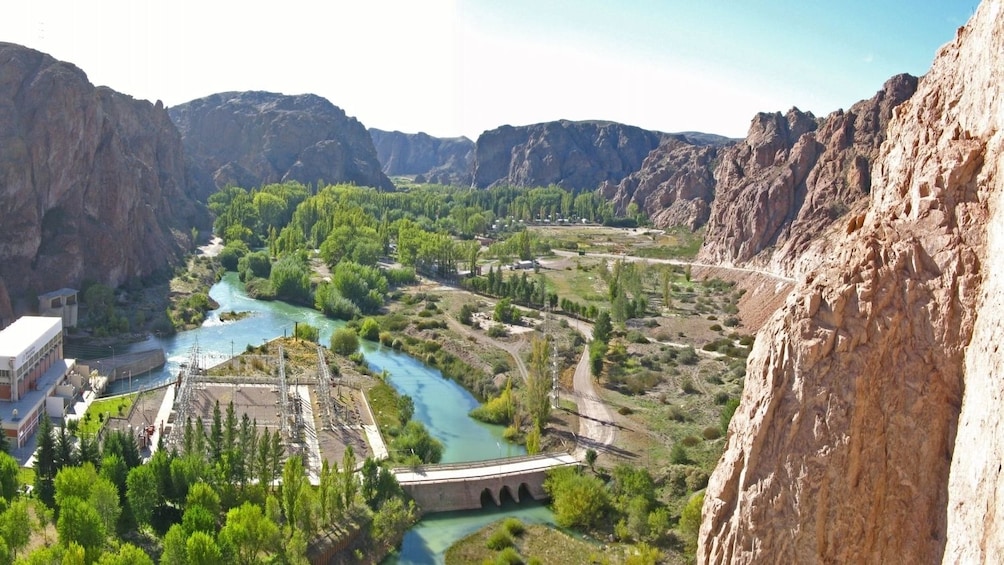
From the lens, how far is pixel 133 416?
156 feet

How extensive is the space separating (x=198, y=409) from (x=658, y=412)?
30939 mm

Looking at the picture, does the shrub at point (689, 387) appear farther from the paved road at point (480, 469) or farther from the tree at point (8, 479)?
the tree at point (8, 479)

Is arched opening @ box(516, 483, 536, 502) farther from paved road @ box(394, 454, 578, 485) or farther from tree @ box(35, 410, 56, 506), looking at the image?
tree @ box(35, 410, 56, 506)

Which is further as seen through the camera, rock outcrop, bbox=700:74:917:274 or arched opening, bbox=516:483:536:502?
rock outcrop, bbox=700:74:917:274

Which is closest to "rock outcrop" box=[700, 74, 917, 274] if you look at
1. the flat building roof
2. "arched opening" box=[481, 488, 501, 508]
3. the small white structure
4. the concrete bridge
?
the concrete bridge

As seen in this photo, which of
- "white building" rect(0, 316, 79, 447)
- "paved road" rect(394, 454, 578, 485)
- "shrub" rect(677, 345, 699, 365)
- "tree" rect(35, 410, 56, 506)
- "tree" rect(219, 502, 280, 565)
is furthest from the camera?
"shrub" rect(677, 345, 699, 365)

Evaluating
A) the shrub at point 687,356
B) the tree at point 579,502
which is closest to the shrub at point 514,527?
the tree at point 579,502

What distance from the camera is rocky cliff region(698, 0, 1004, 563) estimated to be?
43.9 ft

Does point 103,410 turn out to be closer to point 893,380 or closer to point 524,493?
point 524,493

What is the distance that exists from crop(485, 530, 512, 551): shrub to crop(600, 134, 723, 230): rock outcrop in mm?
122776

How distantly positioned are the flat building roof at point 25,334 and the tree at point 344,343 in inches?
845

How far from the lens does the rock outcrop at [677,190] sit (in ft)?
526

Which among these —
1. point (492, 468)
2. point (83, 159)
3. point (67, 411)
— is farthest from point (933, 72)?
point (83, 159)

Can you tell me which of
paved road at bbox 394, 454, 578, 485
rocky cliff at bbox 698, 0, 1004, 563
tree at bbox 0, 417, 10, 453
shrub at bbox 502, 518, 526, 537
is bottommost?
shrub at bbox 502, 518, 526, 537
